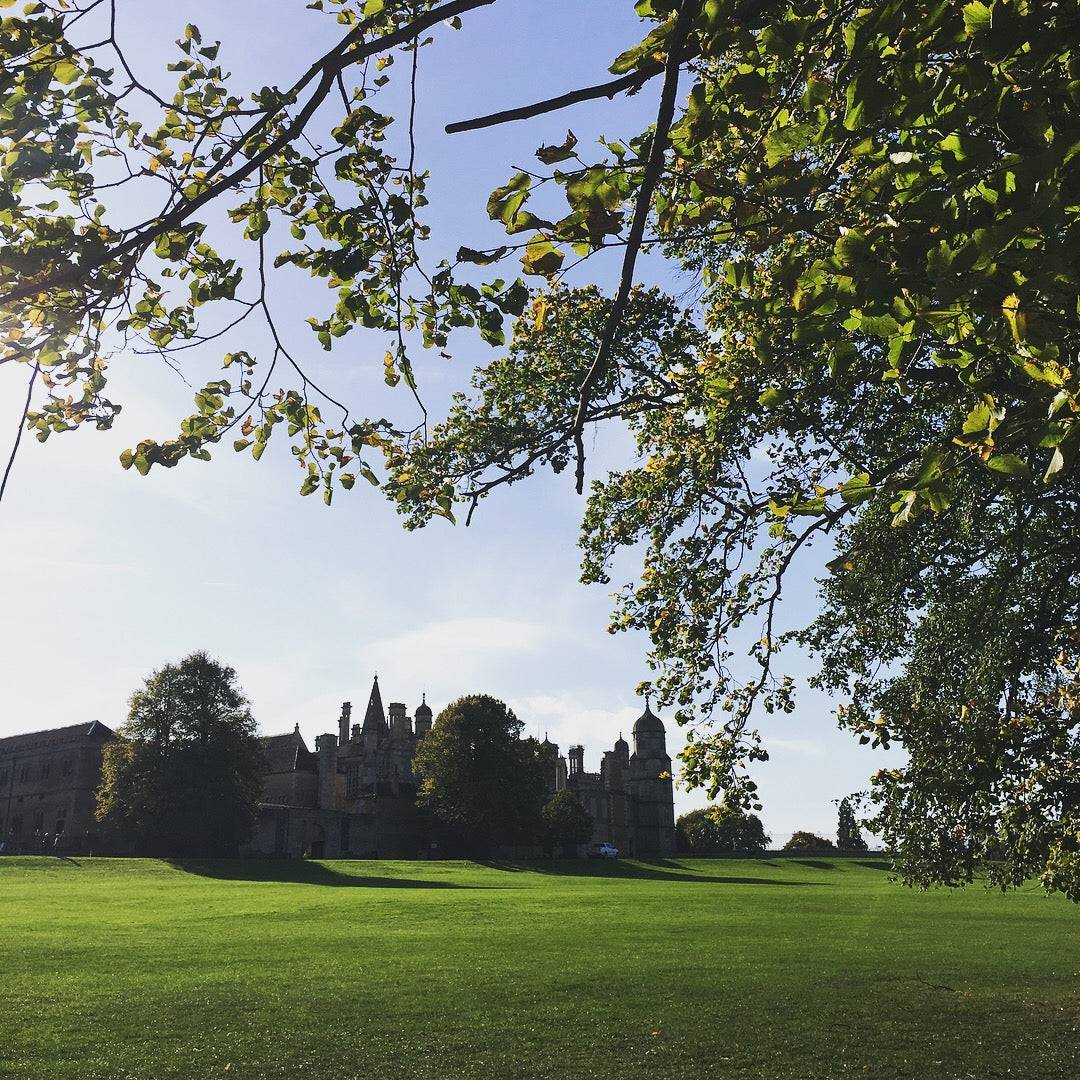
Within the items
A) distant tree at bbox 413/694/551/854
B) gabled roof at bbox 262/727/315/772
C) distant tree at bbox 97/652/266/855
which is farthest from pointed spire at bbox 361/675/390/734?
distant tree at bbox 97/652/266/855

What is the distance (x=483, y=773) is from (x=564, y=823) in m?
15.8

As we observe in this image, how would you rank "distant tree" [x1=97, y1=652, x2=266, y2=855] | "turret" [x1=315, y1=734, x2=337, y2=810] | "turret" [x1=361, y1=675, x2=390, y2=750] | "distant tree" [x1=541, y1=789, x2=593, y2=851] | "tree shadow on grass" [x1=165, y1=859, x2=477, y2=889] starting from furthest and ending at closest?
Answer: 1. "turret" [x1=361, y1=675, x2=390, y2=750]
2. "turret" [x1=315, y1=734, x2=337, y2=810]
3. "distant tree" [x1=541, y1=789, x2=593, y2=851]
4. "distant tree" [x1=97, y1=652, x2=266, y2=855]
5. "tree shadow on grass" [x1=165, y1=859, x2=477, y2=889]

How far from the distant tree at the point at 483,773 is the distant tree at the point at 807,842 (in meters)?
56.7

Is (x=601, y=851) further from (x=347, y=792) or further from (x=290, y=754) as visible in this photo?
(x=290, y=754)

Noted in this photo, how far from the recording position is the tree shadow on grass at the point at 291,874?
4500 cm

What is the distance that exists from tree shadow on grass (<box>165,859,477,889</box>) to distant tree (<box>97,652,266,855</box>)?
22.4 feet

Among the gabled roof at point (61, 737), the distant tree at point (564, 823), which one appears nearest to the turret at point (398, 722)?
the distant tree at point (564, 823)

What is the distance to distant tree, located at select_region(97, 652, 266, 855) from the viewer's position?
192ft

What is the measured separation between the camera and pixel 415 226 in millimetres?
7047

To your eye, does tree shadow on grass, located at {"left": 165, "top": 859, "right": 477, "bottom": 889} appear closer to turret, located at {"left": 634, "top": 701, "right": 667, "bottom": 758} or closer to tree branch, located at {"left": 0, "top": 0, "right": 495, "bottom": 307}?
tree branch, located at {"left": 0, "top": 0, "right": 495, "bottom": 307}

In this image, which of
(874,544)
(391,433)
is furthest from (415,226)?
(874,544)

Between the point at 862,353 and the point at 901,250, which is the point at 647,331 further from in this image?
the point at 901,250

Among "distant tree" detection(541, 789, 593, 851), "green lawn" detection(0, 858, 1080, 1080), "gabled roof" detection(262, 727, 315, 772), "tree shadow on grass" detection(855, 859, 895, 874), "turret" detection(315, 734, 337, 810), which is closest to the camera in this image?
"green lawn" detection(0, 858, 1080, 1080)

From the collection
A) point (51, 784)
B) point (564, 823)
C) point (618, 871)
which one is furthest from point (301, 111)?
point (51, 784)
